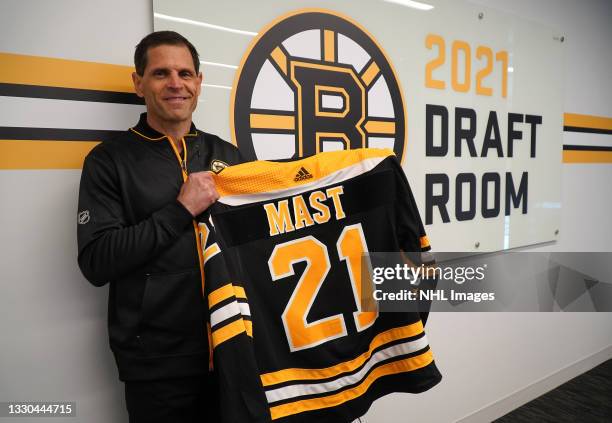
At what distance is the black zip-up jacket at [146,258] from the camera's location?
98cm

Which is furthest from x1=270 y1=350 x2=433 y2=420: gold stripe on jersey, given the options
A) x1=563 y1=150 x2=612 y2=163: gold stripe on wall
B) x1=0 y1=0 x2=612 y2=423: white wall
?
x1=563 y1=150 x2=612 y2=163: gold stripe on wall

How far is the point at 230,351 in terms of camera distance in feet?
3.21

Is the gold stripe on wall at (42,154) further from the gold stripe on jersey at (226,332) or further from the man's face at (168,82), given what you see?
the gold stripe on jersey at (226,332)

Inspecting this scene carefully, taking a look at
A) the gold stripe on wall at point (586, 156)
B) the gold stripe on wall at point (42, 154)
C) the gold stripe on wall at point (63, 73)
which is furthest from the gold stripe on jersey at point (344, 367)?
the gold stripe on wall at point (586, 156)

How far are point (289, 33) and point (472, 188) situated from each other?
111 centimetres

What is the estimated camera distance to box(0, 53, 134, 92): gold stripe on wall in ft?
3.56

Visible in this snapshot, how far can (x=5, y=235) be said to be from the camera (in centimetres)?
110

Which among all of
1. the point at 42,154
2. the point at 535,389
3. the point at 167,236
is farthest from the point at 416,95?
the point at 535,389

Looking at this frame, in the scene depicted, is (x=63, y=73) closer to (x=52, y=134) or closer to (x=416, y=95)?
(x=52, y=134)

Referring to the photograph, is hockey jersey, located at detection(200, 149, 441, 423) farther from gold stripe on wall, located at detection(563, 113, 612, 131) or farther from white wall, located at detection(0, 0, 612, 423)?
gold stripe on wall, located at detection(563, 113, 612, 131)

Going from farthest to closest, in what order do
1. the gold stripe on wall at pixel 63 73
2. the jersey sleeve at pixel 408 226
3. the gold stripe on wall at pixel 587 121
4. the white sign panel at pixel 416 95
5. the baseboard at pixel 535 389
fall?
the gold stripe on wall at pixel 587 121 → the baseboard at pixel 535 389 → the white sign panel at pixel 416 95 → the jersey sleeve at pixel 408 226 → the gold stripe on wall at pixel 63 73

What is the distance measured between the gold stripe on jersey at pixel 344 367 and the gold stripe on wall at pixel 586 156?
186 centimetres

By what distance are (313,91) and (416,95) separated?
519 mm

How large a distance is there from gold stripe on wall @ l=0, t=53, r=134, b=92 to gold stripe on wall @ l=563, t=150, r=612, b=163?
2.37 metres
